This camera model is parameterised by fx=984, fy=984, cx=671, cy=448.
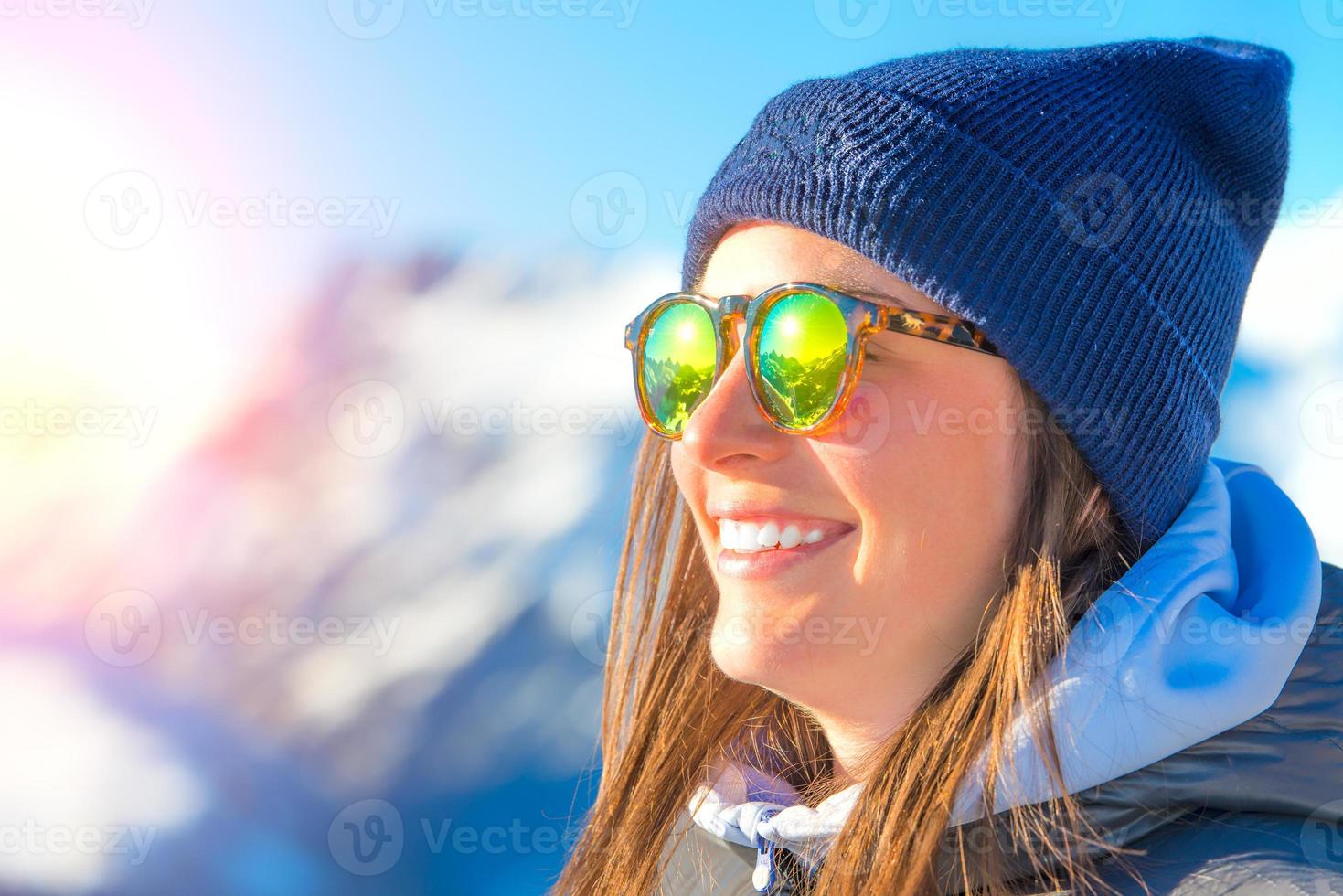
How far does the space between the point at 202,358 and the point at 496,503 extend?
0.95 meters

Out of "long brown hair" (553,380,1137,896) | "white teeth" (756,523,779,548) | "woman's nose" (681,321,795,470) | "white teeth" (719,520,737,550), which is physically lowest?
"long brown hair" (553,380,1137,896)

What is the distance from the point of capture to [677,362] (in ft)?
5.06

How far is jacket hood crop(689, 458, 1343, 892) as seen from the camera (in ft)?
3.77

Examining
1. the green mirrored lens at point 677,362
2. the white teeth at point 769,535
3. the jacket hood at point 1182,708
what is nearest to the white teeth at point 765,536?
the white teeth at point 769,535

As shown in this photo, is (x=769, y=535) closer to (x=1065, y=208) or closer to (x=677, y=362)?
(x=677, y=362)

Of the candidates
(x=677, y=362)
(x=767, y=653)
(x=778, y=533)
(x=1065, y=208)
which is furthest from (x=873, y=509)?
(x=1065, y=208)

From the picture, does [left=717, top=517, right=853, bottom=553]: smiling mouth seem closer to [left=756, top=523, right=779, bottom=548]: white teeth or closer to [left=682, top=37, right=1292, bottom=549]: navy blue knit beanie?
[left=756, top=523, right=779, bottom=548]: white teeth

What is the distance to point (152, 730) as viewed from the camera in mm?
2846

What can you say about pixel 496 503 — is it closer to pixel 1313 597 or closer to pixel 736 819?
pixel 736 819

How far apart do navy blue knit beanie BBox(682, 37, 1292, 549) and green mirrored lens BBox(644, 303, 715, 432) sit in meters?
0.18

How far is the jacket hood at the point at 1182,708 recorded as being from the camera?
115cm

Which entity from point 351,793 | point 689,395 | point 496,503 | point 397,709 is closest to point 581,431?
point 496,503

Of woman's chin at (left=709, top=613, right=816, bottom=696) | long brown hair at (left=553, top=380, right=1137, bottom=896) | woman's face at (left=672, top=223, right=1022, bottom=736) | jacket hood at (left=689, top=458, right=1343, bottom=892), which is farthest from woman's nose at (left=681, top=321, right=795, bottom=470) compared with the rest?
jacket hood at (left=689, top=458, right=1343, bottom=892)

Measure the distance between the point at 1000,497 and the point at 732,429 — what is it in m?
0.38
